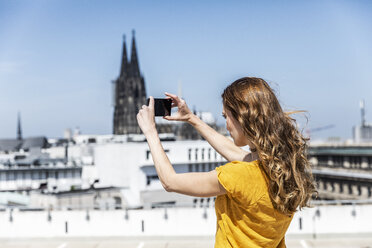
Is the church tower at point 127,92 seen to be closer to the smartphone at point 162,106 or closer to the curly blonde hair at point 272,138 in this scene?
the smartphone at point 162,106

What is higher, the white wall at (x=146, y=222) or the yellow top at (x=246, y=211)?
the yellow top at (x=246, y=211)

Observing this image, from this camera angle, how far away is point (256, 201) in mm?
1961

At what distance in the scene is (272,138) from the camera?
196cm

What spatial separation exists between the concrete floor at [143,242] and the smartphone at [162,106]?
13.5 meters

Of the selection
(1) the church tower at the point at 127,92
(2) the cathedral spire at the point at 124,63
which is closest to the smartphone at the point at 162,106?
(1) the church tower at the point at 127,92

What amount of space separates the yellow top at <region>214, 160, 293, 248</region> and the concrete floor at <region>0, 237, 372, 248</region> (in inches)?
538

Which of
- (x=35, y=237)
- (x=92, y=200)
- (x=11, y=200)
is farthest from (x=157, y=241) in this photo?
(x=11, y=200)

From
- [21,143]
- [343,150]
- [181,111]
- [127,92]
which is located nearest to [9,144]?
[21,143]

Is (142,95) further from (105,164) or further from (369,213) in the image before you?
(369,213)

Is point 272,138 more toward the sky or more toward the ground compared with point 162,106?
more toward the ground

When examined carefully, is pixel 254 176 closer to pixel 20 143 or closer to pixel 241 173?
pixel 241 173

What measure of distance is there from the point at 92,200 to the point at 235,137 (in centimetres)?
3201

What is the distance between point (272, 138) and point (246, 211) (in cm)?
33

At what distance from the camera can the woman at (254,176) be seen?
193 cm
